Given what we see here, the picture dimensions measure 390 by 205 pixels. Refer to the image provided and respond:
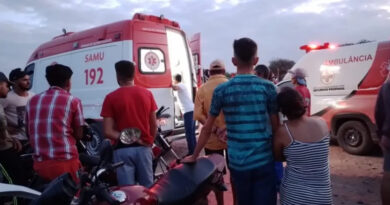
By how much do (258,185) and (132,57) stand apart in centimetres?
478

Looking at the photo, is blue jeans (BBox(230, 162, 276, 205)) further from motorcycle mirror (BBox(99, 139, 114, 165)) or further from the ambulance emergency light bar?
the ambulance emergency light bar

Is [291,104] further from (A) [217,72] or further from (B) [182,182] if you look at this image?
(A) [217,72]

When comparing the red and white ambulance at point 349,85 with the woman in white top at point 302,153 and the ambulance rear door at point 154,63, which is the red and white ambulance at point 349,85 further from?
the woman in white top at point 302,153

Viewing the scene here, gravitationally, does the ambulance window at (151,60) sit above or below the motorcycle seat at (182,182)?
above

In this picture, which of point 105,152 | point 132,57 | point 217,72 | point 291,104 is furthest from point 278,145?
point 132,57

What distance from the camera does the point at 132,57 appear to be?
6887mm

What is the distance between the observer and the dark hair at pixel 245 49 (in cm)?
263

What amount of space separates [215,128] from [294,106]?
63.5 inches

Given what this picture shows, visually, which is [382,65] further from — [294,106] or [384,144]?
[294,106]

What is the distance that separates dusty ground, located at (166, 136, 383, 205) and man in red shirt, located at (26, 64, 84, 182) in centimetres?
236

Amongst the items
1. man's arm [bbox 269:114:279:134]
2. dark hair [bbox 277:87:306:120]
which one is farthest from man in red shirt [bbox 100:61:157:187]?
dark hair [bbox 277:87:306:120]

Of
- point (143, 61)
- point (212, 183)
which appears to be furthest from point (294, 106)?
point (143, 61)

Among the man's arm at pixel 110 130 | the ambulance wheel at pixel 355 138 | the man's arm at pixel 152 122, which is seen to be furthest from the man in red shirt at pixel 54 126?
the ambulance wheel at pixel 355 138

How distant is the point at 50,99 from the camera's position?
3.03 metres
